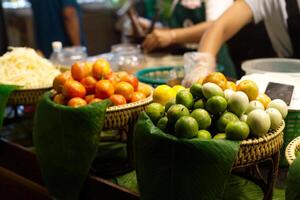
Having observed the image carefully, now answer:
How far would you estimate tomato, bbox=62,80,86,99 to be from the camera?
5.04 ft

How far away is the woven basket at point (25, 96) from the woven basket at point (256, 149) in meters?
1.09

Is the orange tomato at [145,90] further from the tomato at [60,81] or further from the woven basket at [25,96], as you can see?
the woven basket at [25,96]

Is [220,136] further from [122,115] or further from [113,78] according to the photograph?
[113,78]

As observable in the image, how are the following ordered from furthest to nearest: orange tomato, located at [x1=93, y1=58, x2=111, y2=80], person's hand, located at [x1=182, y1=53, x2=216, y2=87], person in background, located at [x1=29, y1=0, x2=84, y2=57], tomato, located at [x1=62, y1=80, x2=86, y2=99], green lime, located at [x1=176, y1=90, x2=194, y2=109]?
1. person in background, located at [x1=29, y1=0, x2=84, y2=57]
2. person's hand, located at [x1=182, y1=53, x2=216, y2=87]
3. orange tomato, located at [x1=93, y1=58, x2=111, y2=80]
4. tomato, located at [x1=62, y1=80, x2=86, y2=99]
5. green lime, located at [x1=176, y1=90, x2=194, y2=109]

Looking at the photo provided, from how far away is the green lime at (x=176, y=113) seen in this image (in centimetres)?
117

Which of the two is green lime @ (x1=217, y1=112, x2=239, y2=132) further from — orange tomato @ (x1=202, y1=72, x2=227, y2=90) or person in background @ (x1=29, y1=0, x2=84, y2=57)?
person in background @ (x1=29, y1=0, x2=84, y2=57)

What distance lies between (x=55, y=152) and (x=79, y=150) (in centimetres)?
11

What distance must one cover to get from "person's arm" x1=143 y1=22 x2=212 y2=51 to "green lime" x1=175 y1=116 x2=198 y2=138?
5.99 ft

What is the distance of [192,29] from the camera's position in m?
3.04

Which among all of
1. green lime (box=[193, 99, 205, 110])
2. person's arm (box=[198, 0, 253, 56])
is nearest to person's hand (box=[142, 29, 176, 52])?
person's arm (box=[198, 0, 253, 56])

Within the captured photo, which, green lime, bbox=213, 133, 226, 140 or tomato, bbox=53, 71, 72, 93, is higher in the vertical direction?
tomato, bbox=53, 71, 72, 93

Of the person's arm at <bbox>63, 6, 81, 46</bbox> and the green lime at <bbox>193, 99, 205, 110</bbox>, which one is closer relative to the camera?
the green lime at <bbox>193, 99, 205, 110</bbox>

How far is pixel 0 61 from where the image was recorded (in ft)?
6.68

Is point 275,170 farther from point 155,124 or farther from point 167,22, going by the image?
point 167,22
